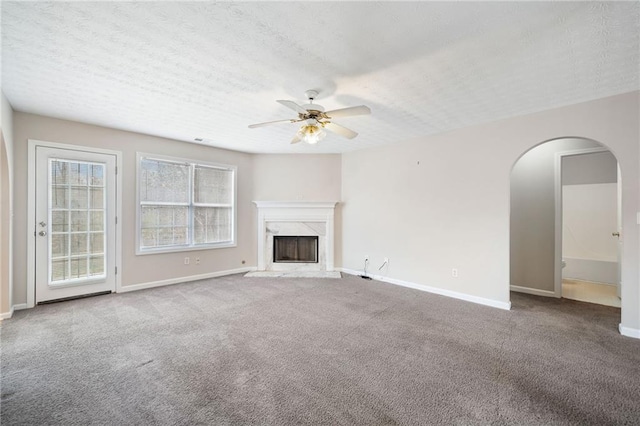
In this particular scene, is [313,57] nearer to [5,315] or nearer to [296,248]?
[296,248]

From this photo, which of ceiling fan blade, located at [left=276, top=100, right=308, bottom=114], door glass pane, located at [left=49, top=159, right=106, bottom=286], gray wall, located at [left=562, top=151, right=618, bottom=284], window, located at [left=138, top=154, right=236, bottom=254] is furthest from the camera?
gray wall, located at [left=562, top=151, right=618, bottom=284]

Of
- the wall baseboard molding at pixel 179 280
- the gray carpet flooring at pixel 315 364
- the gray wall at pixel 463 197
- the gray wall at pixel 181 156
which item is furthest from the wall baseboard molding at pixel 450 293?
the wall baseboard molding at pixel 179 280

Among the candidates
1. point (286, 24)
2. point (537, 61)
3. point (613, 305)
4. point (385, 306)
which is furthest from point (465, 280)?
point (286, 24)

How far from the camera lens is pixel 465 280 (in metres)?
3.86

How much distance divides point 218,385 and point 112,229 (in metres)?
3.40

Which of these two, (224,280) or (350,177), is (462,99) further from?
(224,280)

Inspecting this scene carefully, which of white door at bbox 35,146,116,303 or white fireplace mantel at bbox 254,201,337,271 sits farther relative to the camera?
white fireplace mantel at bbox 254,201,337,271

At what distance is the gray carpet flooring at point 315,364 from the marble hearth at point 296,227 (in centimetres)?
198

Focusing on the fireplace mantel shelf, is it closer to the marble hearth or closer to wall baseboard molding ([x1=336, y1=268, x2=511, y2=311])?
the marble hearth

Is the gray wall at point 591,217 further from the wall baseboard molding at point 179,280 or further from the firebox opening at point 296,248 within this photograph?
the wall baseboard molding at point 179,280

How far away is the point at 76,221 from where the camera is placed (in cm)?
375

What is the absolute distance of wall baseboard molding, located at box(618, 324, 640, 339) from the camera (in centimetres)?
268

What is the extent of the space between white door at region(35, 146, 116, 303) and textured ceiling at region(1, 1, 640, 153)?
28.8 inches

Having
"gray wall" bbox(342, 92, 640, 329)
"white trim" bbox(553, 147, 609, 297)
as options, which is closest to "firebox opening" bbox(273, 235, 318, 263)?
"gray wall" bbox(342, 92, 640, 329)
